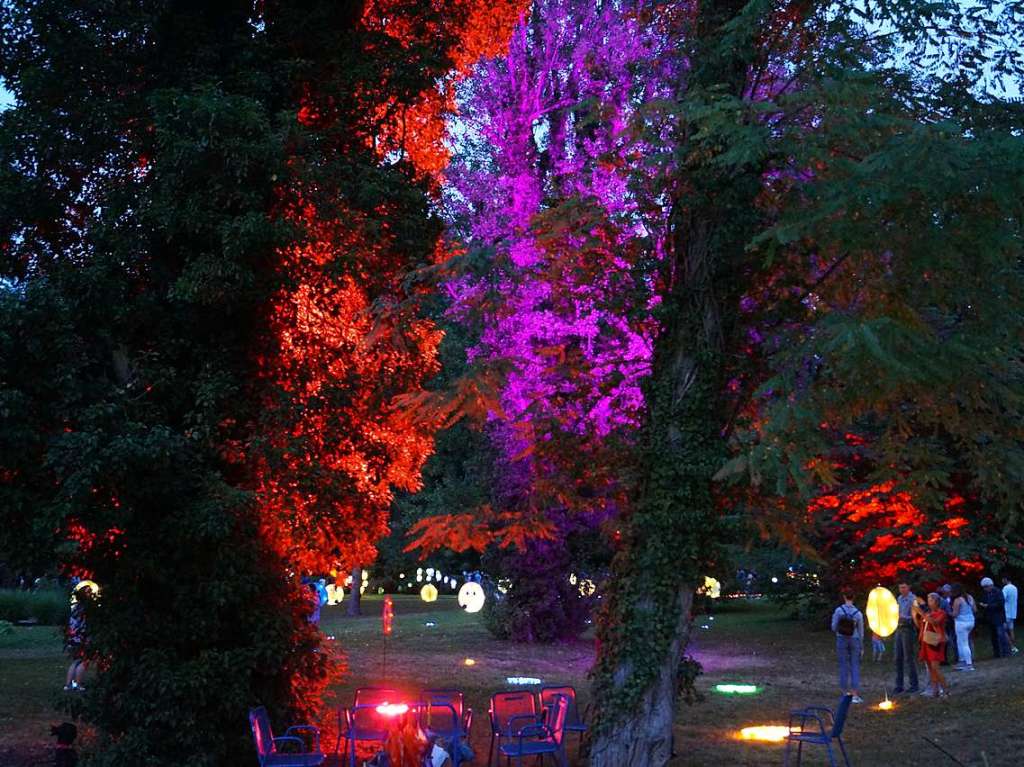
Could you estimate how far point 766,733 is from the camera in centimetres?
1450

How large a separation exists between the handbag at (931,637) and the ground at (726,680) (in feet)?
2.68

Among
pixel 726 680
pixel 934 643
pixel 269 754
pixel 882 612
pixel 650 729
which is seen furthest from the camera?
pixel 726 680

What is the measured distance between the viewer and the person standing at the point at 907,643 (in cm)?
1753

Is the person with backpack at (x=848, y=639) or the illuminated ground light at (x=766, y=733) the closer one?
the illuminated ground light at (x=766, y=733)

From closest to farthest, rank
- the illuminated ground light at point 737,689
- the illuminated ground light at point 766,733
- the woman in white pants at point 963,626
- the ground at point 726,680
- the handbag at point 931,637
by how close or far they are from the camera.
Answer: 1. the ground at point 726,680
2. the illuminated ground light at point 766,733
3. the handbag at point 931,637
4. the illuminated ground light at point 737,689
5. the woman in white pants at point 963,626

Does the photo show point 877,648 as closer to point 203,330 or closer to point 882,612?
point 882,612

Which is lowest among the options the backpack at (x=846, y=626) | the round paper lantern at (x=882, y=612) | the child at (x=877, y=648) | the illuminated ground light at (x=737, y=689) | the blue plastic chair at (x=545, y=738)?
the illuminated ground light at (x=737, y=689)

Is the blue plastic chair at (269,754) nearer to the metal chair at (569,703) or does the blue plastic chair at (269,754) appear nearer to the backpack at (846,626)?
the metal chair at (569,703)

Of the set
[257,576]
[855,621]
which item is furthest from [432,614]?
[257,576]

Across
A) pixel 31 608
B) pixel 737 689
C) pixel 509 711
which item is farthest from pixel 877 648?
pixel 31 608

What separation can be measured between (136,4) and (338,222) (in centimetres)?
378

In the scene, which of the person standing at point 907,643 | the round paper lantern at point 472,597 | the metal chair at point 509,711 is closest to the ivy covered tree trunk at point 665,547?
the metal chair at point 509,711

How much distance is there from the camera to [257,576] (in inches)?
509

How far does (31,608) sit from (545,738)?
30.7m
